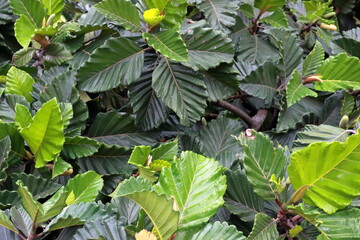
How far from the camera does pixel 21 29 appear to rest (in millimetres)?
1041

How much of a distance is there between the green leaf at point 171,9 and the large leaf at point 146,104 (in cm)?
12

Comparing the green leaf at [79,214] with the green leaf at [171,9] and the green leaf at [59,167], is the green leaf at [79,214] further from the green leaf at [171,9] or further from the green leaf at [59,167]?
the green leaf at [171,9]

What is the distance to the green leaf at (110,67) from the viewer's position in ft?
3.31

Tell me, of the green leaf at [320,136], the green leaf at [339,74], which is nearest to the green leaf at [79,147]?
the green leaf at [320,136]

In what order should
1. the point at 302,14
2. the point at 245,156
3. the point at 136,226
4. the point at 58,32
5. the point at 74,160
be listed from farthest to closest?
the point at 302,14 → the point at 58,32 → the point at 74,160 → the point at 245,156 → the point at 136,226

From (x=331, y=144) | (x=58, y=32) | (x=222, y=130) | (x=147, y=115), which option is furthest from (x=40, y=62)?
(x=331, y=144)

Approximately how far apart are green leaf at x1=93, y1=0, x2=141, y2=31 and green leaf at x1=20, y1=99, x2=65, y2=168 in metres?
0.30

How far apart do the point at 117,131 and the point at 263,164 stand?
36 centimetres

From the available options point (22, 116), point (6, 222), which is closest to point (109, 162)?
point (22, 116)

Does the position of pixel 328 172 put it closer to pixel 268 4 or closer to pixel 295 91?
pixel 295 91

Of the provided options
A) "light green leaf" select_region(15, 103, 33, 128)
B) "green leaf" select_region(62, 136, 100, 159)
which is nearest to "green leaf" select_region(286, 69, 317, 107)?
"green leaf" select_region(62, 136, 100, 159)

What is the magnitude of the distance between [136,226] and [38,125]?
0.90 ft

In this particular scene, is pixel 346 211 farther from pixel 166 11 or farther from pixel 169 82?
pixel 166 11

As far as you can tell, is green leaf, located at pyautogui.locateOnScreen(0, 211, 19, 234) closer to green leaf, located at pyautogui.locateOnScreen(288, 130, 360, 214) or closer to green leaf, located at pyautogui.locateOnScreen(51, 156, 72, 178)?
green leaf, located at pyautogui.locateOnScreen(51, 156, 72, 178)
